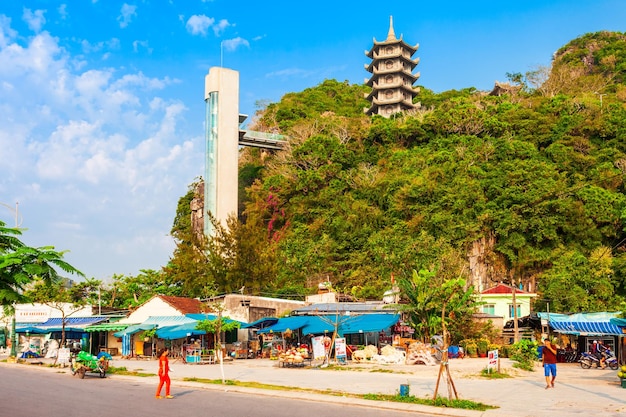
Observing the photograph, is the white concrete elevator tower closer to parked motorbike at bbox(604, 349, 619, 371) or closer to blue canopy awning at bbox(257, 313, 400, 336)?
blue canopy awning at bbox(257, 313, 400, 336)

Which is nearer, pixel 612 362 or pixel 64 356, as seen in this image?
pixel 612 362

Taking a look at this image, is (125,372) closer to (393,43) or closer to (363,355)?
(363,355)

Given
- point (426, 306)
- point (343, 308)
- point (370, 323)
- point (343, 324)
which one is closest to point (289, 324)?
point (343, 324)

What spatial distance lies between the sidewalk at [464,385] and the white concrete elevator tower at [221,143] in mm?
35992

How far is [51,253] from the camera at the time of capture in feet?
22.2

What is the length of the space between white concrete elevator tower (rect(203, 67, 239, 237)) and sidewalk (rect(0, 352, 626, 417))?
36.0 metres

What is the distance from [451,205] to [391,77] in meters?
39.0

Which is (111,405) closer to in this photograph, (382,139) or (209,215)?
(209,215)

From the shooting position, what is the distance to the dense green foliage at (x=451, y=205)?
4812 centimetres

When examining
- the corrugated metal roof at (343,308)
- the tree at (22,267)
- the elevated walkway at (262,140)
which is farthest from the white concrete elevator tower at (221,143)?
the tree at (22,267)

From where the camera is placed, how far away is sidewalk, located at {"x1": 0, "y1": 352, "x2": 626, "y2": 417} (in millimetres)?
14156

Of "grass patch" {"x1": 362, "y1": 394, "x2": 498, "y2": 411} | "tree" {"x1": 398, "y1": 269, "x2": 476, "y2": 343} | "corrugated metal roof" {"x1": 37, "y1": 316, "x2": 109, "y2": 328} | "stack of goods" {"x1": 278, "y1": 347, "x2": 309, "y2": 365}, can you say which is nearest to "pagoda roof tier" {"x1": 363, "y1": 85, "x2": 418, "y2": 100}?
"corrugated metal roof" {"x1": 37, "y1": 316, "x2": 109, "y2": 328}

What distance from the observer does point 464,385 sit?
1920cm

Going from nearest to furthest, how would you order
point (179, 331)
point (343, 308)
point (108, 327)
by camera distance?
point (179, 331)
point (343, 308)
point (108, 327)
